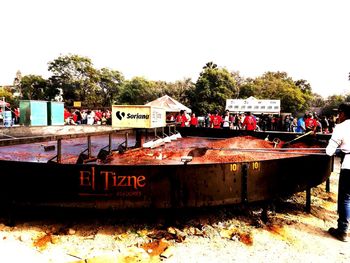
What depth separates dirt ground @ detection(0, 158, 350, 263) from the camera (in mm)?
3922

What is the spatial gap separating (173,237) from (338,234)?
260 centimetres

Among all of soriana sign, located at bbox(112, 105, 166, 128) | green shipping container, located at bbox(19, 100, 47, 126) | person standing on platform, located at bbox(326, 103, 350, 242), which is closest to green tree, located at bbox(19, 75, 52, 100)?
green shipping container, located at bbox(19, 100, 47, 126)

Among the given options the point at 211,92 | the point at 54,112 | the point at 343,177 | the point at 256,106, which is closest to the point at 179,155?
the point at 343,177

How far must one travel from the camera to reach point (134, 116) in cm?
707

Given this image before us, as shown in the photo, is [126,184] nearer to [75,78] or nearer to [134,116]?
[134,116]

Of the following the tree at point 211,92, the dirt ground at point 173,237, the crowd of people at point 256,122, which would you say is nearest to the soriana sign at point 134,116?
the dirt ground at point 173,237

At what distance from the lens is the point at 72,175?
4.33 metres

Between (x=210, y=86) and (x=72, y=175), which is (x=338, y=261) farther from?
(x=210, y=86)

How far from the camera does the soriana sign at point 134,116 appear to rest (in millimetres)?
6945

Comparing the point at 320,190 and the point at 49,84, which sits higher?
the point at 49,84

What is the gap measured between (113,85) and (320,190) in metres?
72.9

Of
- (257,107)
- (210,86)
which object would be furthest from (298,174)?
(210,86)

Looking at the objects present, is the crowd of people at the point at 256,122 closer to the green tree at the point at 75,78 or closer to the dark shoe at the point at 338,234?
the dark shoe at the point at 338,234

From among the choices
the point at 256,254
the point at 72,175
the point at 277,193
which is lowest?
the point at 256,254
